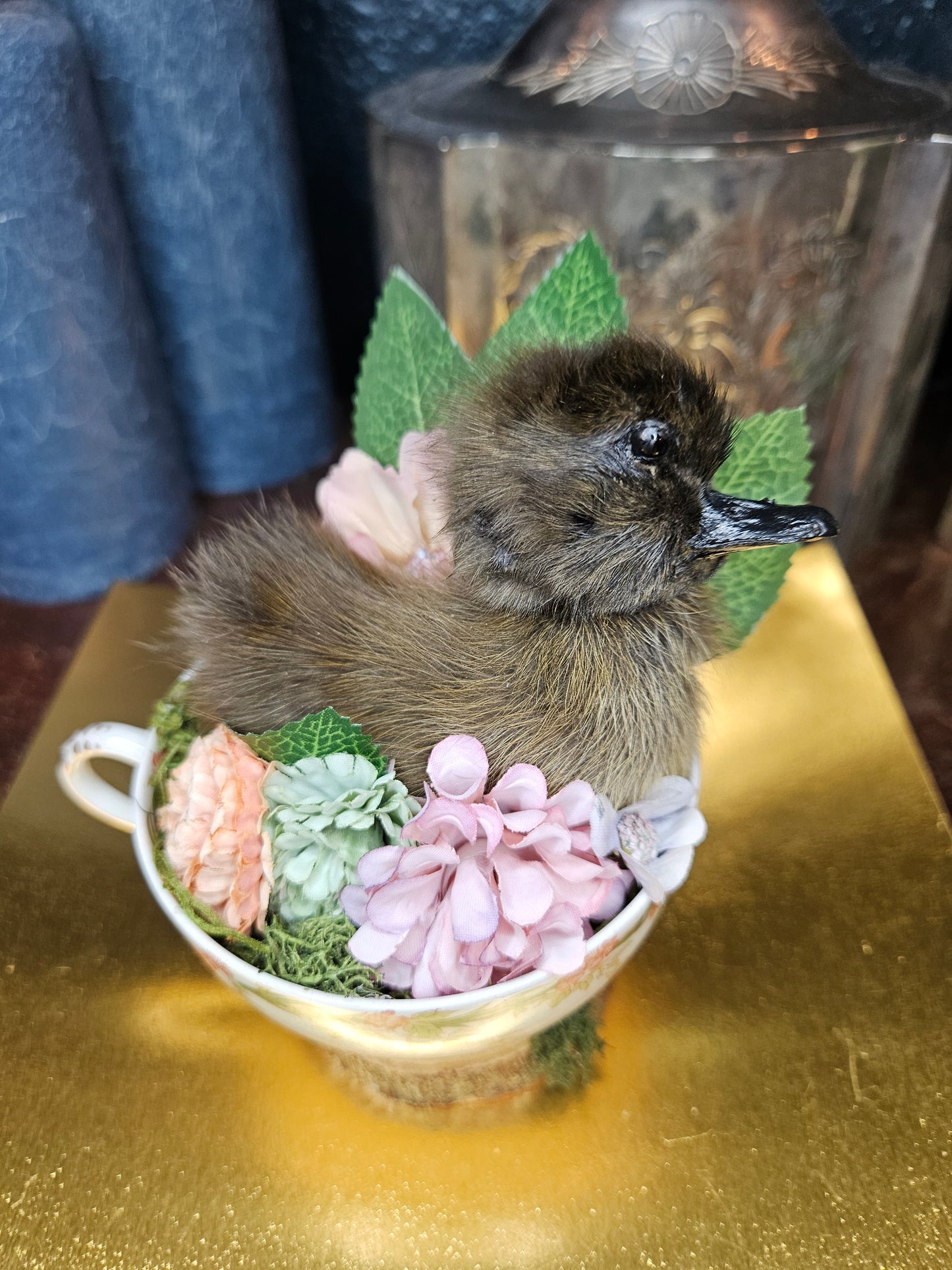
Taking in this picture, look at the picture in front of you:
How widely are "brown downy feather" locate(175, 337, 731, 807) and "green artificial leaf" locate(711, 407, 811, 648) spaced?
0.05 m

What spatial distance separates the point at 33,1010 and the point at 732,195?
503mm

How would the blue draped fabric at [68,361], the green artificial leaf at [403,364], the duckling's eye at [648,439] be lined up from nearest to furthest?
the duckling's eye at [648,439], the green artificial leaf at [403,364], the blue draped fabric at [68,361]

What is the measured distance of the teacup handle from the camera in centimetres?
29

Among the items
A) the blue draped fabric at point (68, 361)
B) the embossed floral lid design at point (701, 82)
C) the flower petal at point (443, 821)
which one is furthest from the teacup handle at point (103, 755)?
the embossed floral lid design at point (701, 82)

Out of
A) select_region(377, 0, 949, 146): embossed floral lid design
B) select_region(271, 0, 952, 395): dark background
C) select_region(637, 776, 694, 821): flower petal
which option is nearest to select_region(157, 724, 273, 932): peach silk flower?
select_region(637, 776, 694, 821): flower petal

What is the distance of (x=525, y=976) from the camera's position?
0.78 feet

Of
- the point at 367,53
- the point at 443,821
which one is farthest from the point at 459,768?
the point at 367,53

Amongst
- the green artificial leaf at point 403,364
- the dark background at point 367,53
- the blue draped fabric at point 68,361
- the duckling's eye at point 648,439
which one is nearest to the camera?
the duckling's eye at point 648,439

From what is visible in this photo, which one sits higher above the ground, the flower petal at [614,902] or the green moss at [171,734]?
the green moss at [171,734]

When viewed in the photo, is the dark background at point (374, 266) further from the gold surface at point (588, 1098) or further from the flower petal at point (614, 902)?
the flower petal at point (614, 902)

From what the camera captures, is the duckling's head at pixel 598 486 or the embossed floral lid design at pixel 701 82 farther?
the embossed floral lid design at pixel 701 82

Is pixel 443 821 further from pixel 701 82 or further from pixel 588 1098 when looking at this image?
pixel 701 82

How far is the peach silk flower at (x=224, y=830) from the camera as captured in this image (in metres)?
0.24

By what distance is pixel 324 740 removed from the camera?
0.24m
